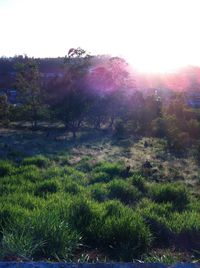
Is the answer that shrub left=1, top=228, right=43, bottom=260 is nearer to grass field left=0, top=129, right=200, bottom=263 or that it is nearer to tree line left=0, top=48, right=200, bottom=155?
grass field left=0, top=129, right=200, bottom=263

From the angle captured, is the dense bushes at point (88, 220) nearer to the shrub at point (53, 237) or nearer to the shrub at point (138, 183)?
the shrub at point (53, 237)

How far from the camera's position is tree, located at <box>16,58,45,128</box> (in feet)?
90.7

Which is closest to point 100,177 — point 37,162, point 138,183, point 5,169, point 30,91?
point 138,183

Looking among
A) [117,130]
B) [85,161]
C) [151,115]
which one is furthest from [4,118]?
[85,161]

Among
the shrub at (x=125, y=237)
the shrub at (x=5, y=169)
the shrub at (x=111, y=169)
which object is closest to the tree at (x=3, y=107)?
the shrub at (x=111, y=169)

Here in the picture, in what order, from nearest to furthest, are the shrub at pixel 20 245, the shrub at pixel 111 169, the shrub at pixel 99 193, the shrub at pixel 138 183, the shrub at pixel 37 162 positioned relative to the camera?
1. the shrub at pixel 20 245
2. the shrub at pixel 99 193
3. the shrub at pixel 138 183
4. the shrub at pixel 111 169
5. the shrub at pixel 37 162

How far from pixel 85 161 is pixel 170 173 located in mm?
2740

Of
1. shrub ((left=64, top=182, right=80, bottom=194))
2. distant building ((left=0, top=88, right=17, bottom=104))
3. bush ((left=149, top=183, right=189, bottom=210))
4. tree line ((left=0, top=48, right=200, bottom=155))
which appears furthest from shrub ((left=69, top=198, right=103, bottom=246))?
distant building ((left=0, top=88, right=17, bottom=104))

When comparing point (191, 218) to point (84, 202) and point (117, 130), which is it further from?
point (117, 130)

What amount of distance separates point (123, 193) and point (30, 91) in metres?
20.1

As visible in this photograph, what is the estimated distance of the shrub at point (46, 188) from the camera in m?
8.12

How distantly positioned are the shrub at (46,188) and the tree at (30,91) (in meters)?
19.5

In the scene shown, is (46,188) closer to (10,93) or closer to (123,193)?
(123,193)

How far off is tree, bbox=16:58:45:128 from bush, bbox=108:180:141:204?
19.3m
